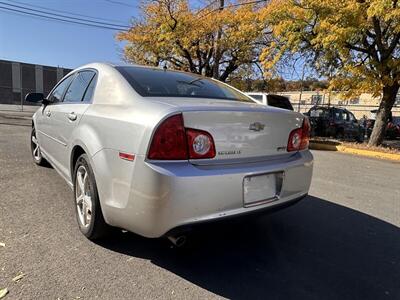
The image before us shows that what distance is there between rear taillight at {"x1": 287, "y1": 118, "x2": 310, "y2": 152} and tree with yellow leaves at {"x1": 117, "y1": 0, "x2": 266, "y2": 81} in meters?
13.7

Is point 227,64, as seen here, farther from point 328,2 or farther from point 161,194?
point 161,194

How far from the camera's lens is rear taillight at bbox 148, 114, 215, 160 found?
2.44 m

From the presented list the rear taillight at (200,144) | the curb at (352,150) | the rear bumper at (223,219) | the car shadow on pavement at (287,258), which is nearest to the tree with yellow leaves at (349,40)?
the curb at (352,150)

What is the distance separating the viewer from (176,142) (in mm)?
2465

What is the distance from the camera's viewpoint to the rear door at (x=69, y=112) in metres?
3.55

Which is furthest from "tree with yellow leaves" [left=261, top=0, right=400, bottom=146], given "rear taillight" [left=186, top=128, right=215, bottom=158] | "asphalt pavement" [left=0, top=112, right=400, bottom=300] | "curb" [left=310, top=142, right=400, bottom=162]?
"rear taillight" [left=186, top=128, right=215, bottom=158]

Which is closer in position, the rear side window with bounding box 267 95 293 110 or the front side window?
the front side window

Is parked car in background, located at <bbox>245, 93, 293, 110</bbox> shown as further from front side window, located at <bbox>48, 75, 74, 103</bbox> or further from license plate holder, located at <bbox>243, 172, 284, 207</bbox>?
license plate holder, located at <bbox>243, 172, 284, 207</bbox>

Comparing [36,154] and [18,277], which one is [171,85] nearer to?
[18,277]

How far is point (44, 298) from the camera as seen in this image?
7.77ft

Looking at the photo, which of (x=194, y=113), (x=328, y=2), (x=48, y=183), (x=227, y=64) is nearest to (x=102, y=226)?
(x=194, y=113)

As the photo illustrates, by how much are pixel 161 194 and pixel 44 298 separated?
1016mm

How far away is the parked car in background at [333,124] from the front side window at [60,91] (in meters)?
13.9

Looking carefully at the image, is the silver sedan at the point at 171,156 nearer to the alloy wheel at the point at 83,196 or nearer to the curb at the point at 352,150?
the alloy wheel at the point at 83,196
